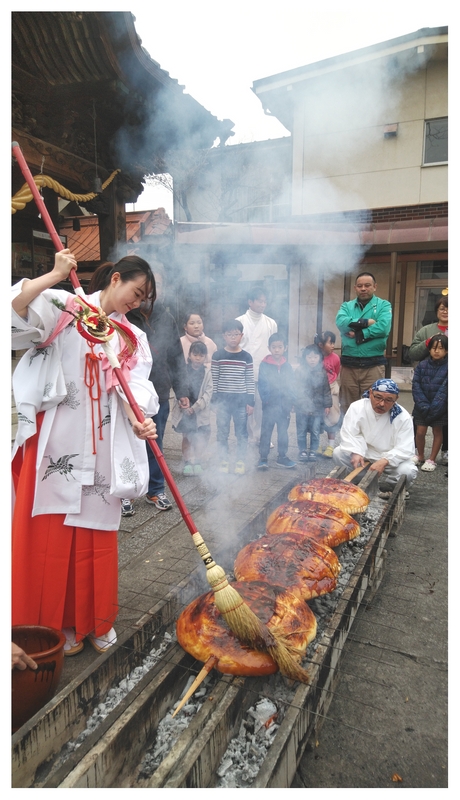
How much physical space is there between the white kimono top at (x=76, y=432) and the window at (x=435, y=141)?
13.2 m

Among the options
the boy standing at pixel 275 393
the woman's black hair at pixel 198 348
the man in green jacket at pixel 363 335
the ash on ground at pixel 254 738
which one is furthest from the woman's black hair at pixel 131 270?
the man in green jacket at pixel 363 335

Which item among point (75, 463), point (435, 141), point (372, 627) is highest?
point (435, 141)

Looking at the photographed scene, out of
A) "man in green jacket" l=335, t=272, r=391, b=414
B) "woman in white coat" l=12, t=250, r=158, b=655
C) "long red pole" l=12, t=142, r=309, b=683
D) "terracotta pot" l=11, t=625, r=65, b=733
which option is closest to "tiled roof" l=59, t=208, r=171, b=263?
"man in green jacket" l=335, t=272, r=391, b=414

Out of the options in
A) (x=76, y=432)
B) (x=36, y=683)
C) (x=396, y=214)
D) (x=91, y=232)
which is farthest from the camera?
(x=396, y=214)

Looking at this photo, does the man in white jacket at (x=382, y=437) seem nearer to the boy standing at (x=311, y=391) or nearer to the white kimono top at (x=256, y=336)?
the boy standing at (x=311, y=391)

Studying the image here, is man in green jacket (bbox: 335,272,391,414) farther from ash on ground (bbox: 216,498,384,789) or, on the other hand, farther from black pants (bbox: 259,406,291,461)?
ash on ground (bbox: 216,498,384,789)

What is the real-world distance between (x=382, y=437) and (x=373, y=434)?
0.11 m

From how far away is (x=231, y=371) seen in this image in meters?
6.32

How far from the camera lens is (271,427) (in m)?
6.77

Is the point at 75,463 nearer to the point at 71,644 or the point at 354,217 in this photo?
the point at 71,644

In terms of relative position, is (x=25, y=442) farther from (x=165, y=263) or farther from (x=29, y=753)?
(x=165, y=263)

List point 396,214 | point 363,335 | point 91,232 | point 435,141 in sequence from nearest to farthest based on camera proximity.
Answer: point 363,335 → point 91,232 → point 435,141 → point 396,214

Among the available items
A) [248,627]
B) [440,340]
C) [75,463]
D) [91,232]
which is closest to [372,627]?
[248,627]

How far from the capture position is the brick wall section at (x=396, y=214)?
479 inches
